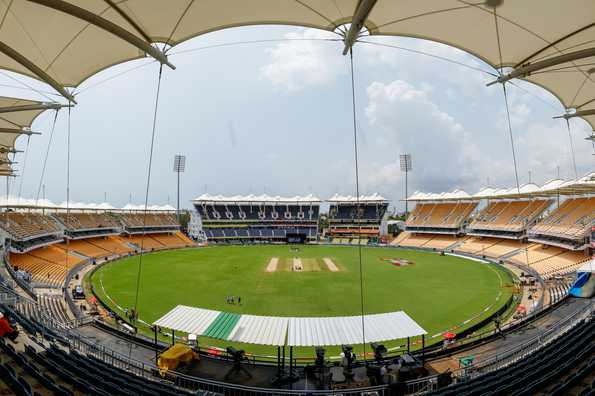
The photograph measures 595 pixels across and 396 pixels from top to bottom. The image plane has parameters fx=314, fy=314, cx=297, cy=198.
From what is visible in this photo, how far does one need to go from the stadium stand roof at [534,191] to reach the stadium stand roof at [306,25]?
21746mm

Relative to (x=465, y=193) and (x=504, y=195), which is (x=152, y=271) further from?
(x=465, y=193)

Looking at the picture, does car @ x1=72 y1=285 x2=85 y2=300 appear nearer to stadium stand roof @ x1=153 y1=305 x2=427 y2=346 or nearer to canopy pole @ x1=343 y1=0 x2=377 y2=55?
stadium stand roof @ x1=153 y1=305 x2=427 y2=346

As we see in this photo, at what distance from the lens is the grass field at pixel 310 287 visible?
20.6 meters

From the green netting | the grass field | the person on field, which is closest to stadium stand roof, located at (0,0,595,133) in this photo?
the person on field

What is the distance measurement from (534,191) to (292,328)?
126 ft

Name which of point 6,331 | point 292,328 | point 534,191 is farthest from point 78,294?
point 534,191

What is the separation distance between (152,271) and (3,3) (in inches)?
1184

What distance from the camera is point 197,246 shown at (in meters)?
57.1

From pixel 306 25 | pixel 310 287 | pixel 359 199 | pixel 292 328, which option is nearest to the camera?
pixel 306 25

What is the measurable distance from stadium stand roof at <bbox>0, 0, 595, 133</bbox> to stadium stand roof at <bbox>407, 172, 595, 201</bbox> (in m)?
21.7

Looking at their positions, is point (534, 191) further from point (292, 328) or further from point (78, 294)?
point (78, 294)

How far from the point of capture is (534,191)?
36.5 m

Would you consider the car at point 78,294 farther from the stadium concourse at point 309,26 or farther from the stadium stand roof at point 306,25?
the stadium stand roof at point 306,25

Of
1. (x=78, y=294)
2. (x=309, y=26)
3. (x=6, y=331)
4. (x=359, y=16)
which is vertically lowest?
(x=78, y=294)
